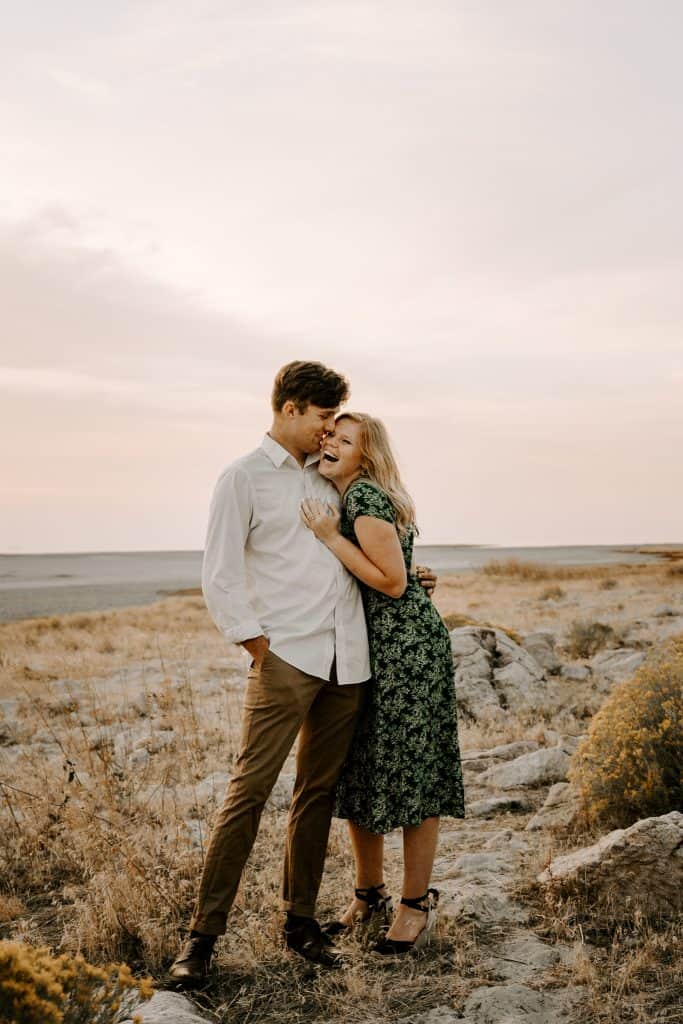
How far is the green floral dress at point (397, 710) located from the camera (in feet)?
13.3

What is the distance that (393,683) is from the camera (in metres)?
4.05

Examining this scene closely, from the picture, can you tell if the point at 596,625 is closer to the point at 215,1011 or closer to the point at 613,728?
the point at 613,728

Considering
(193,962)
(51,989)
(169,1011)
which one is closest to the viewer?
(51,989)

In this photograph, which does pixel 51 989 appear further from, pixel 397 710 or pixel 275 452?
pixel 275 452

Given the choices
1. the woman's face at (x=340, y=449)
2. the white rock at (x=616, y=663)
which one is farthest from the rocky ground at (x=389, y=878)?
the woman's face at (x=340, y=449)

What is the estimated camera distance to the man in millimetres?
3766

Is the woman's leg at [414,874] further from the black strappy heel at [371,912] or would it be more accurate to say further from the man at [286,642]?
the man at [286,642]

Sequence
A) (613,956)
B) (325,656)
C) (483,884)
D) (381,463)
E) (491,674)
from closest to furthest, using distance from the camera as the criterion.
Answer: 1. (613,956)
2. (325,656)
3. (381,463)
4. (483,884)
5. (491,674)

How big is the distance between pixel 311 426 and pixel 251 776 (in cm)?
152

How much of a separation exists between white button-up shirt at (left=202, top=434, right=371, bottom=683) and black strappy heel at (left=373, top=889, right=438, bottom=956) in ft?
3.42

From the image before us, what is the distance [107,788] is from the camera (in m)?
4.75

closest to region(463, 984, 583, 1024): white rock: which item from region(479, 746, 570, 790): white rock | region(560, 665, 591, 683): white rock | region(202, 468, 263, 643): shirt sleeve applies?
region(202, 468, 263, 643): shirt sleeve

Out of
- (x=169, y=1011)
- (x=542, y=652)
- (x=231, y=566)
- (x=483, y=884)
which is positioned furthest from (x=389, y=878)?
(x=542, y=652)

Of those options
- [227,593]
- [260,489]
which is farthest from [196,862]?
[260,489]
